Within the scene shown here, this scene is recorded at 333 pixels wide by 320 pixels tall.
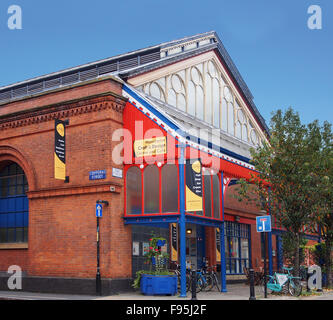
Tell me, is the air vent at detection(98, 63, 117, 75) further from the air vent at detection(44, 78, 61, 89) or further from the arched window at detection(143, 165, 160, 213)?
the arched window at detection(143, 165, 160, 213)

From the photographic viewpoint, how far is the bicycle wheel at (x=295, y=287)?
17.9 m

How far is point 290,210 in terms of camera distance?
19.4 meters

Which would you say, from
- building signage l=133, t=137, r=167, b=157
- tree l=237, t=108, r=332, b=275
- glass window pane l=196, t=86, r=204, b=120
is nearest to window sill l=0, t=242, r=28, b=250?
building signage l=133, t=137, r=167, b=157

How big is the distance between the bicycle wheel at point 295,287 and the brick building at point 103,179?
2940 millimetres

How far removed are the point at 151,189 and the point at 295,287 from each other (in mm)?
6644

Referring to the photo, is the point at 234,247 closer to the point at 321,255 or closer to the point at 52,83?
the point at 321,255

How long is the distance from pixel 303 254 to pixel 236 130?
31.1ft

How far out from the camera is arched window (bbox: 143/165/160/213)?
1902 cm

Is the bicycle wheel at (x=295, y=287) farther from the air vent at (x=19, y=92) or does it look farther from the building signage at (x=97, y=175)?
the air vent at (x=19, y=92)

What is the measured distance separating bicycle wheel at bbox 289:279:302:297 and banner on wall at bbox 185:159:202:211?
4.48 meters

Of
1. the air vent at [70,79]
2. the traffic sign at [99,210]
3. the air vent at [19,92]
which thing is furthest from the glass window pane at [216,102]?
the air vent at [19,92]
